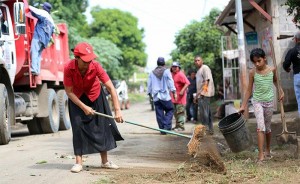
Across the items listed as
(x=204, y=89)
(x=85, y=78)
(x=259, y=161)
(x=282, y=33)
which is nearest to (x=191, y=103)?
(x=282, y=33)

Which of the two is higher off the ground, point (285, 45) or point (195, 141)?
point (285, 45)

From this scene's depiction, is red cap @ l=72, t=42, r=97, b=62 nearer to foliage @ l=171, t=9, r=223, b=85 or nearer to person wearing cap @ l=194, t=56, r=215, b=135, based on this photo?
person wearing cap @ l=194, t=56, r=215, b=135

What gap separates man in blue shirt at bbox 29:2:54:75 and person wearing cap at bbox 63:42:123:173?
6.27 m

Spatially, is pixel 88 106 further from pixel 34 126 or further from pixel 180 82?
pixel 34 126

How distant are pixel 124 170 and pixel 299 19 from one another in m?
3.95

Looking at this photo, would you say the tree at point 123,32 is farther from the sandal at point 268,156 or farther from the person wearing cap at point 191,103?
the sandal at point 268,156

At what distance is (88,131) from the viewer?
7312 millimetres

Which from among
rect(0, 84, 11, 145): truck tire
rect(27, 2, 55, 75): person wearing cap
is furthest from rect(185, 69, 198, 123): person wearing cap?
rect(0, 84, 11, 145): truck tire

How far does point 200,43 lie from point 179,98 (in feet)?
44.6

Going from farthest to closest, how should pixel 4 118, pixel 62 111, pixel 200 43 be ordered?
pixel 200 43 → pixel 62 111 → pixel 4 118

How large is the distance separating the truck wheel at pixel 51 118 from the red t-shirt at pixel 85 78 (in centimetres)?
732

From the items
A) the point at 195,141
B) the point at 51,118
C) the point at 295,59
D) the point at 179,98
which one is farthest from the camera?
the point at 51,118

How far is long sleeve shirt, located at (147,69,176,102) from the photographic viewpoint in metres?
13.2

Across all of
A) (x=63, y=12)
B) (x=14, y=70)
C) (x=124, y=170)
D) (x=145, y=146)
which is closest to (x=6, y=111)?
(x=14, y=70)
